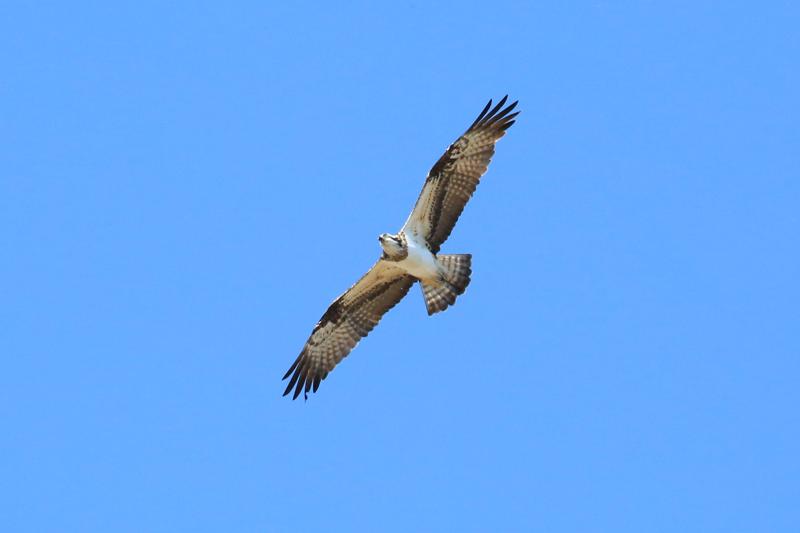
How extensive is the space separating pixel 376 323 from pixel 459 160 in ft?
8.49

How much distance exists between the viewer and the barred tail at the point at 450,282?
18.2 m

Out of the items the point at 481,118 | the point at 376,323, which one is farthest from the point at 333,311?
the point at 481,118

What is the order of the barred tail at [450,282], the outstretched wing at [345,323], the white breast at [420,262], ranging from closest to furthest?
1. the white breast at [420,262]
2. the barred tail at [450,282]
3. the outstretched wing at [345,323]

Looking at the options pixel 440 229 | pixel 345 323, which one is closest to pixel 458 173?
pixel 440 229

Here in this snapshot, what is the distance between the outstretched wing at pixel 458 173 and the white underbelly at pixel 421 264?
12.2 inches

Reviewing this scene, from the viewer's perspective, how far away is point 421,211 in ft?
59.1

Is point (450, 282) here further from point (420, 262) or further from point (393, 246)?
point (393, 246)

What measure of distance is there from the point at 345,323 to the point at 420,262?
175 centimetres

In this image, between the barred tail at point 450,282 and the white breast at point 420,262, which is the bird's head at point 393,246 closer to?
the white breast at point 420,262

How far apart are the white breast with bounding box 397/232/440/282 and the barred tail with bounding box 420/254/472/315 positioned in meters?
0.12

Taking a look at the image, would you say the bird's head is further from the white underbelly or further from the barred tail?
the barred tail

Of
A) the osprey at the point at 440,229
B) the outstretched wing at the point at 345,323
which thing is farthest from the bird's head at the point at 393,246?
the outstretched wing at the point at 345,323

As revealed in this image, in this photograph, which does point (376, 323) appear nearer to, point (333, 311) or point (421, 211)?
point (333, 311)

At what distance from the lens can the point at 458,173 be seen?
1794 cm
